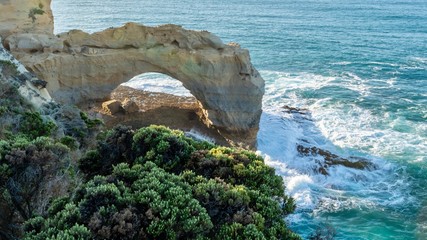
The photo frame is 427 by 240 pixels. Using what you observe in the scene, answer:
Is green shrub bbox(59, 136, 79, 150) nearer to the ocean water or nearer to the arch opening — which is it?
the ocean water

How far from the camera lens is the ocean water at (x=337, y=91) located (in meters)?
21.6

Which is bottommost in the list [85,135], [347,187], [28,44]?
[347,187]

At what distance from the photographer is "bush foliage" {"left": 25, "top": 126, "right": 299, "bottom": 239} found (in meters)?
8.03

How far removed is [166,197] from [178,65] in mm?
19339

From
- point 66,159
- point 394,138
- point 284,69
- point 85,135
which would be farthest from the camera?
point 284,69

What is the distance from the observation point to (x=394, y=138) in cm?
2850

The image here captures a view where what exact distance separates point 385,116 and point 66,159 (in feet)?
87.9

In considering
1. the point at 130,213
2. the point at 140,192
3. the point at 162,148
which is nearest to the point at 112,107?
the point at 162,148

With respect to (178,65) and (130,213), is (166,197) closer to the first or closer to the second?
(130,213)

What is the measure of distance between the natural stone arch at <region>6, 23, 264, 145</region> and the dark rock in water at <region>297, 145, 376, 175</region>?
157 inches

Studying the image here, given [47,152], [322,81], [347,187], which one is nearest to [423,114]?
[322,81]

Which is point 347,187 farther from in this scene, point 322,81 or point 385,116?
point 322,81

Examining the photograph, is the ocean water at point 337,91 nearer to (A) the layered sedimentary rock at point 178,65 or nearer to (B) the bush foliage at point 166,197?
(A) the layered sedimentary rock at point 178,65

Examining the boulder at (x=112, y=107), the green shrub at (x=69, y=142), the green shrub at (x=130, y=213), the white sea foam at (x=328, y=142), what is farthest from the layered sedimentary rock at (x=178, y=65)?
the green shrub at (x=130, y=213)
